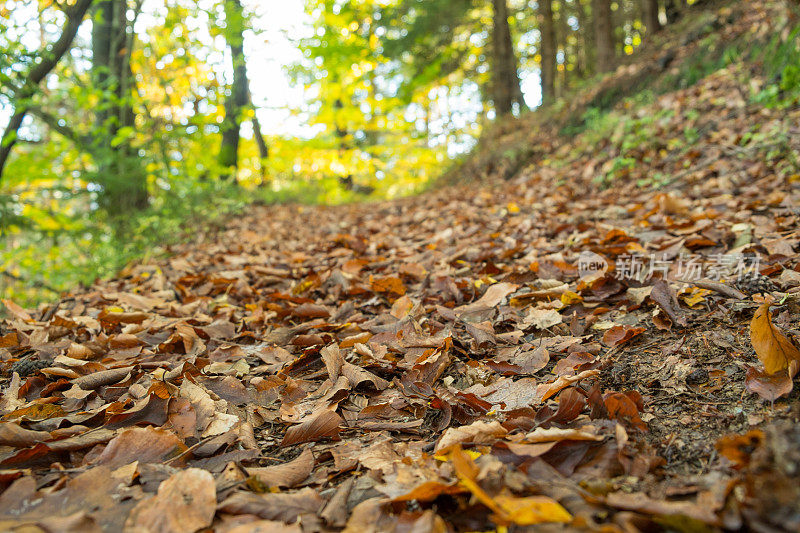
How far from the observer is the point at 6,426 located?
1.30 m

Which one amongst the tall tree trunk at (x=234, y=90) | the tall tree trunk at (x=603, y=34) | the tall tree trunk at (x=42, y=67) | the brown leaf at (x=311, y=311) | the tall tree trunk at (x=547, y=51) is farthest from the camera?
the tall tree trunk at (x=547, y=51)

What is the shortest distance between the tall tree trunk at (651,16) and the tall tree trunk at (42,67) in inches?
327

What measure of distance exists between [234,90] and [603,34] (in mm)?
6168

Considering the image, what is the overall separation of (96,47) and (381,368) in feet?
22.0

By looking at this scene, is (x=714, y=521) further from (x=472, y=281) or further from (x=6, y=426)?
(x=472, y=281)

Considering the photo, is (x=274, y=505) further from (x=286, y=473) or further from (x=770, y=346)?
(x=770, y=346)

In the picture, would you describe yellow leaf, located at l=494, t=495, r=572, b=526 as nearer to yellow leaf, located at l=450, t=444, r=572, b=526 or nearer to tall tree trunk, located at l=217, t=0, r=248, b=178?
yellow leaf, located at l=450, t=444, r=572, b=526

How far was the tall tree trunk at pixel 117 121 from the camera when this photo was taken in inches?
215

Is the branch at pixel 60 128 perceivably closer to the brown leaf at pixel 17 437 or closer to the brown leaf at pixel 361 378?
the brown leaf at pixel 17 437

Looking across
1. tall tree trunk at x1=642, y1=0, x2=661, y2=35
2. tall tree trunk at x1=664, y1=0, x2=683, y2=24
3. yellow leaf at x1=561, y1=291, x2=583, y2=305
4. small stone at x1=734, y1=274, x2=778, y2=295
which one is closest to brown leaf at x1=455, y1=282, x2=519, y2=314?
yellow leaf at x1=561, y1=291, x2=583, y2=305

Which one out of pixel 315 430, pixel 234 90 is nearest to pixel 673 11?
pixel 234 90

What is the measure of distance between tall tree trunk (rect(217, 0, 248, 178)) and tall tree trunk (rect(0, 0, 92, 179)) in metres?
2.29

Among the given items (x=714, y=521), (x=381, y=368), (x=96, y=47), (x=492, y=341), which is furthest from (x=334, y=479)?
(x=96, y=47)

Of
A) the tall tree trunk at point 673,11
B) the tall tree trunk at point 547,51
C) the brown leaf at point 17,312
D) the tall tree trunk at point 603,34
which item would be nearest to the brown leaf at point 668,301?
the brown leaf at point 17,312
